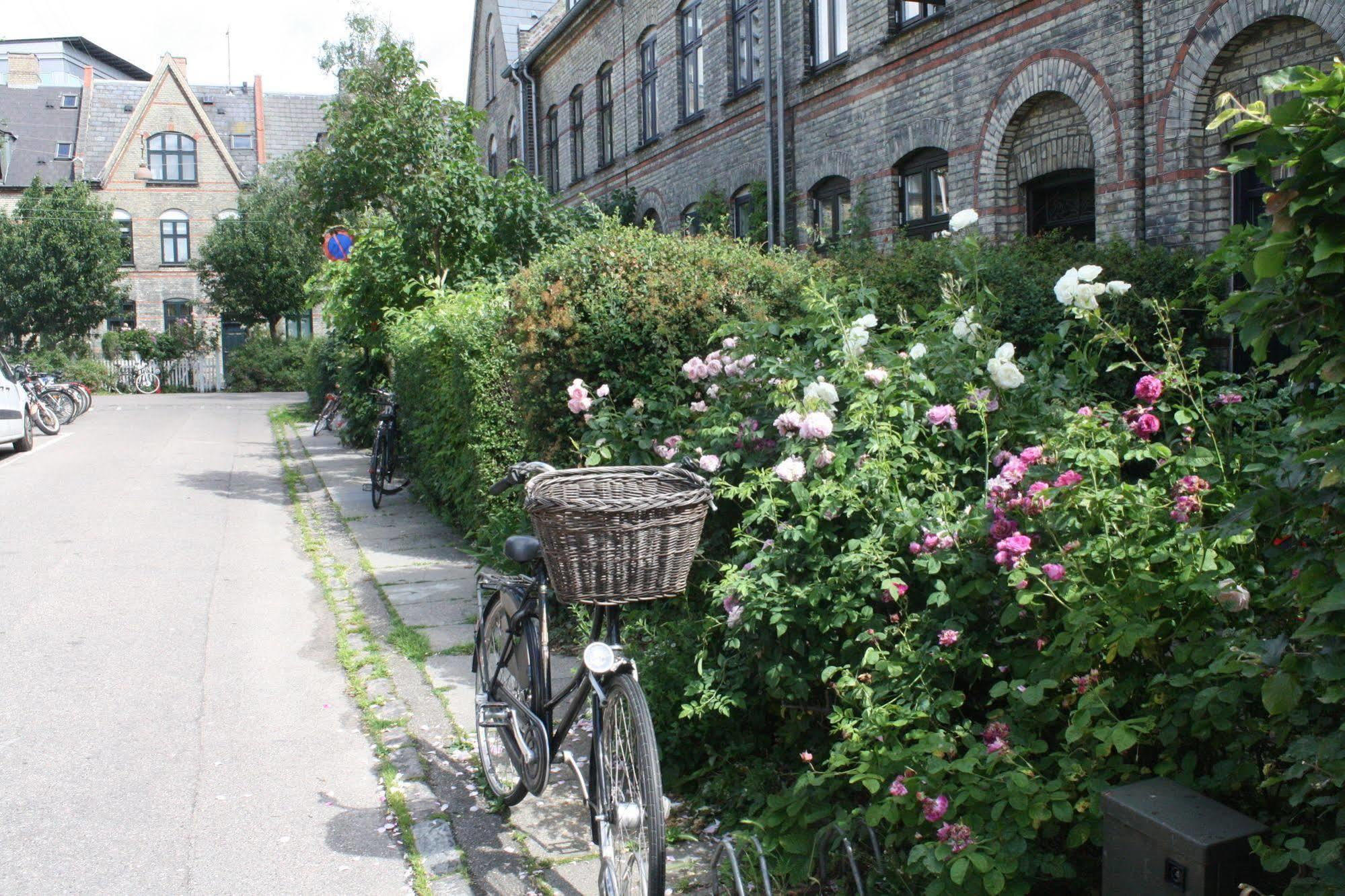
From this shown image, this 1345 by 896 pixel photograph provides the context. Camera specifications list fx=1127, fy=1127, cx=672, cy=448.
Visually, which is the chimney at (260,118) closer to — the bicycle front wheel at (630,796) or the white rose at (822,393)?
the white rose at (822,393)

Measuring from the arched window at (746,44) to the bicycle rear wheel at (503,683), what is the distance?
12.9m

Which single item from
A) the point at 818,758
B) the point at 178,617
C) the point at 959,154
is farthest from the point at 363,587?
the point at 959,154

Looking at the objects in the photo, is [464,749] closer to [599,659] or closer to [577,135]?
[599,659]

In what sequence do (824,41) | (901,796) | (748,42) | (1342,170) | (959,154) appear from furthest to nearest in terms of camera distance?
(748,42) < (824,41) < (959,154) < (901,796) < (1342,170)

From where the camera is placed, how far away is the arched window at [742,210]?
16.6m

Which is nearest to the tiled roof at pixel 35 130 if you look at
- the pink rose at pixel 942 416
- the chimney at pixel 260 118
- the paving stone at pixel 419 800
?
the chimney at pixel 260 118

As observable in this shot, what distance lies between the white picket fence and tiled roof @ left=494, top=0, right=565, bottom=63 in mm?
20844

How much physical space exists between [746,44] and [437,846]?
1460cm

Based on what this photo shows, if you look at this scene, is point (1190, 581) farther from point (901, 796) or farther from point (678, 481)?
point (678, 481)

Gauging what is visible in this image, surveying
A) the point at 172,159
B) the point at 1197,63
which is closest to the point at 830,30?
the point at 1197,63

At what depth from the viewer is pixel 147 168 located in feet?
153

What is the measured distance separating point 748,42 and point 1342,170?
15556 millimetres

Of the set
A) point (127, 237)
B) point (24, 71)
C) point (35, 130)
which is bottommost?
point (127, 237)

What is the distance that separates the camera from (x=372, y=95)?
15.3m
